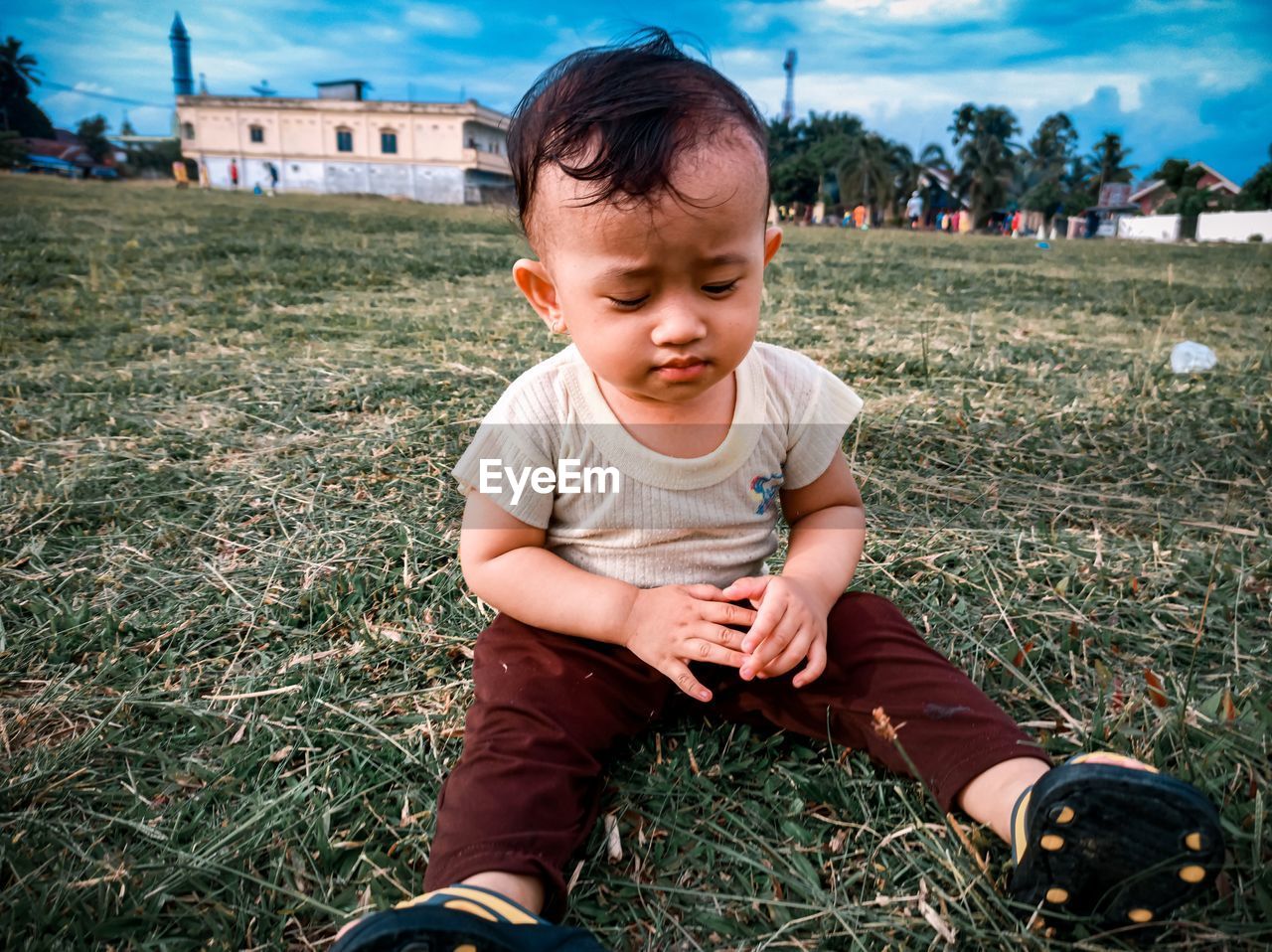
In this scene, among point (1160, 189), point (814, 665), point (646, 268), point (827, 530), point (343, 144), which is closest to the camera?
point (646, 268)

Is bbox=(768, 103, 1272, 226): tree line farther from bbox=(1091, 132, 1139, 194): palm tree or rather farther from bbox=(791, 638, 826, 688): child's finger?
bbox=(791, 638, 826, 688): child's finger

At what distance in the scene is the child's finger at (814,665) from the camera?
52.2 inches

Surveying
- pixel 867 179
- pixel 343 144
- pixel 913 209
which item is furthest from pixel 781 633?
pixel 343 144

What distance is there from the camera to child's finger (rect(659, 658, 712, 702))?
1310 mm

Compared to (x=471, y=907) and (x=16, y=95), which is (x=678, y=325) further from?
(x=16, y=95)

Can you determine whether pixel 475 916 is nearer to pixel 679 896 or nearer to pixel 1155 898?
pixel 679 896

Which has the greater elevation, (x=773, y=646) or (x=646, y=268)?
(x=646, y=268)

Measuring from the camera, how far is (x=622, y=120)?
1244 millimetres

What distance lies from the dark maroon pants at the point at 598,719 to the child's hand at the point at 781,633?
9 cm

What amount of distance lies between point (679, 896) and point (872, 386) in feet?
9.36

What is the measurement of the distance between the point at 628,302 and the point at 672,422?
1.06 feet

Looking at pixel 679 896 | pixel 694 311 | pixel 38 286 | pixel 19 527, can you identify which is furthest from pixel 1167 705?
pixel 38 286

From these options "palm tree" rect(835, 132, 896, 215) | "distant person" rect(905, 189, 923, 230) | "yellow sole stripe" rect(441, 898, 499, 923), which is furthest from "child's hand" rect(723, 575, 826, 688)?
"palm tree" rect(835, 132, 896, 215)

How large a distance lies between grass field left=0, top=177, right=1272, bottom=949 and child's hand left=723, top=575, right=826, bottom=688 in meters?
0.19
